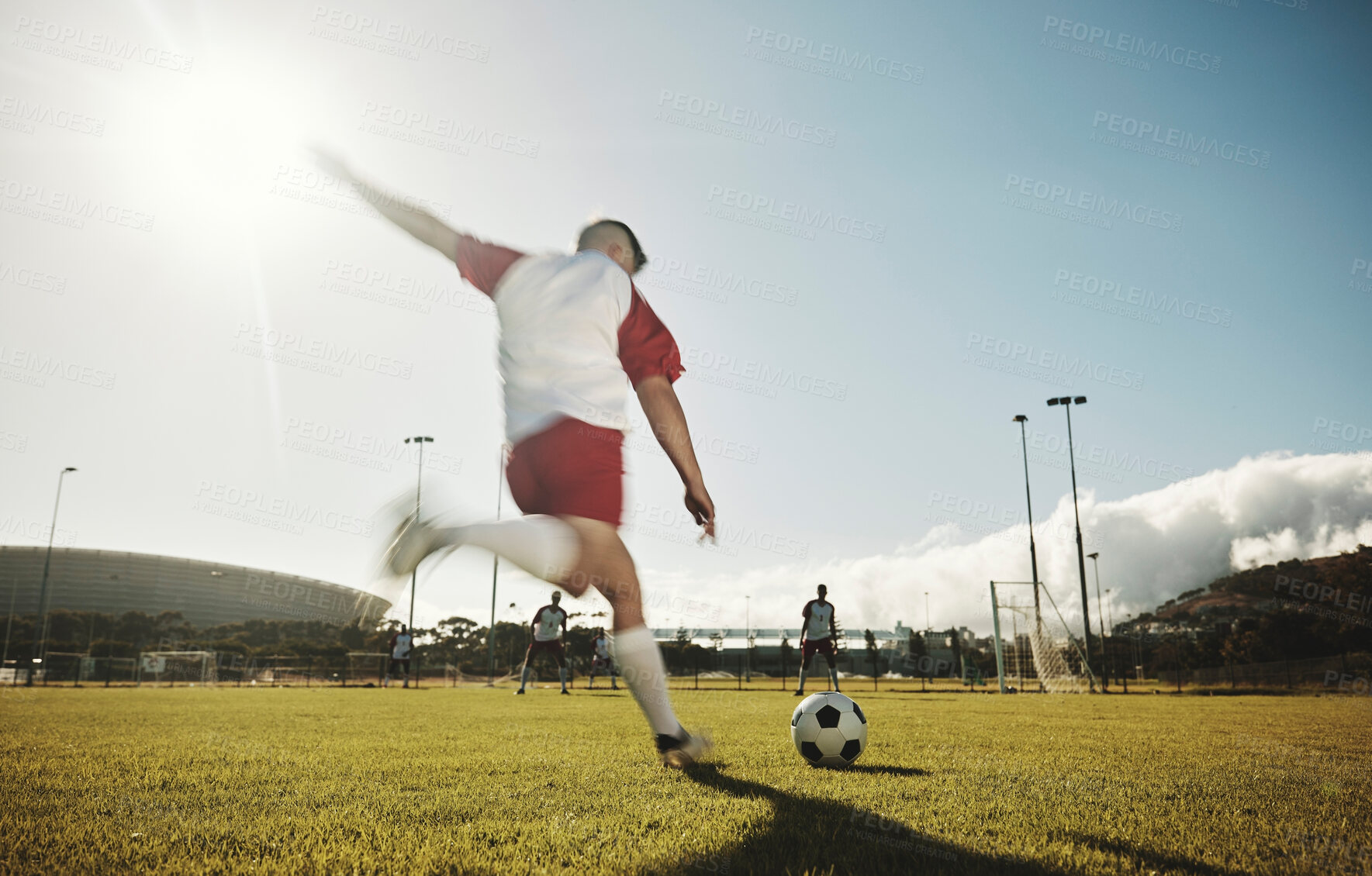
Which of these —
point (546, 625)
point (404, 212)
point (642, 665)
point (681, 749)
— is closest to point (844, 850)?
point (642, 665)

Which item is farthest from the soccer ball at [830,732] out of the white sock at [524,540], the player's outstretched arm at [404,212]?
the player's outstretched arm at [404,212]

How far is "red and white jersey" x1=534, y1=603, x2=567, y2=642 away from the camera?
15609mm

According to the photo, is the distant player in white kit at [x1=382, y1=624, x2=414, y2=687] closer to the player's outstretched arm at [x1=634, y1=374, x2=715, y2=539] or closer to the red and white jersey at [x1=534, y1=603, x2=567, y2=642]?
the red and white jersey at [x1=534, y1=603, x2=567, y2=642]

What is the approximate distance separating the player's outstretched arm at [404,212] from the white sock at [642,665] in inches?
72.1

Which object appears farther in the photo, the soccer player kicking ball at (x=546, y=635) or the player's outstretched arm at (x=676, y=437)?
the soccer player kicking ball at (x=546, y=635)

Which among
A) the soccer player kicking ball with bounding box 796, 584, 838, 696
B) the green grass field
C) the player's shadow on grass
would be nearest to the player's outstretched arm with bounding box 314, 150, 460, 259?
the green grass field

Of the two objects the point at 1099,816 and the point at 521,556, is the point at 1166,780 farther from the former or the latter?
the point at 521,556

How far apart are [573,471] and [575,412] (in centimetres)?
23

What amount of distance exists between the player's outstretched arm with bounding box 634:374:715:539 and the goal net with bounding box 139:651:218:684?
40508 mm

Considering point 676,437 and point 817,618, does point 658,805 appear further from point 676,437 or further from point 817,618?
point 817,618

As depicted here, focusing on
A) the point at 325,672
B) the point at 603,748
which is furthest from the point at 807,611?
the point at 325,672

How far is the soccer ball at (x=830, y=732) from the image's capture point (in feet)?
13.4

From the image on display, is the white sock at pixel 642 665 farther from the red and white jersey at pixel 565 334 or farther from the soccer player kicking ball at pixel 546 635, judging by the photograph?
the soccer player kicking ball at pixel 546 635

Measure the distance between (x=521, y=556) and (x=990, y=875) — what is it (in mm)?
1747
